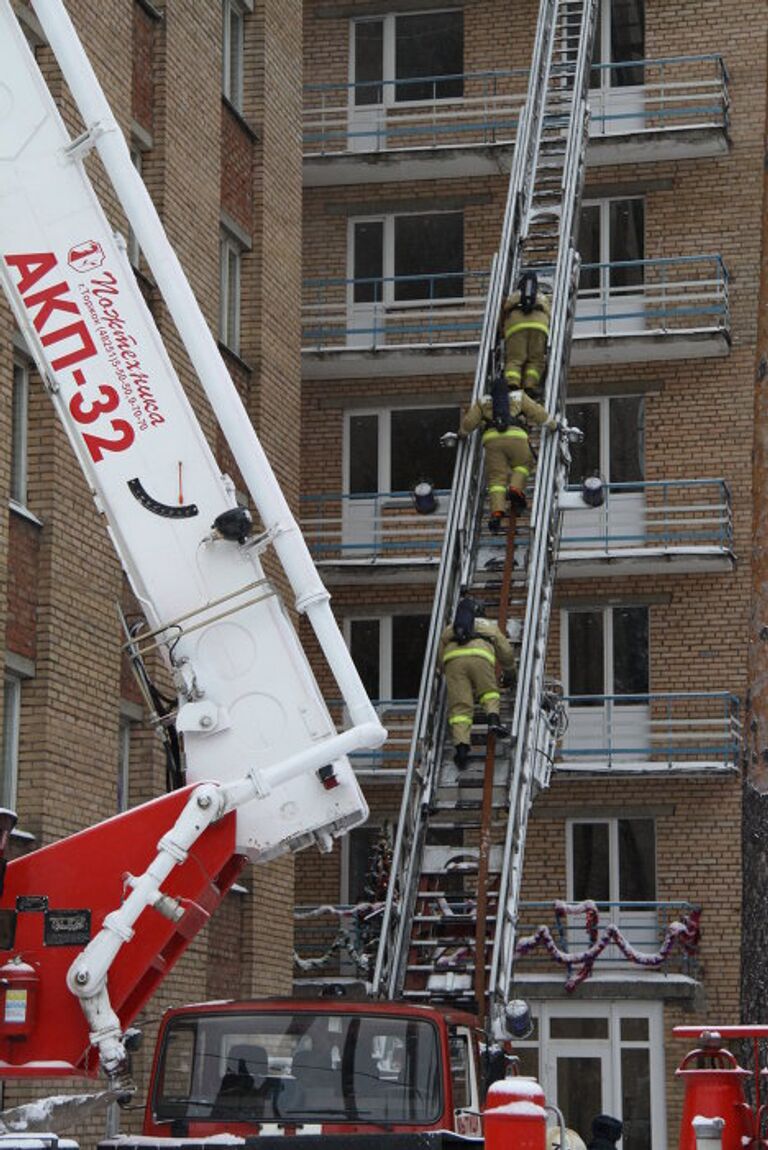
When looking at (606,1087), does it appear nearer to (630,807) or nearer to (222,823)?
(630,807)

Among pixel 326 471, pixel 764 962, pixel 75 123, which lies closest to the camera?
pixel 764 962

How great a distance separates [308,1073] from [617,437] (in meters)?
22.0

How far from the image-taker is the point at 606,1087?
30312 mm

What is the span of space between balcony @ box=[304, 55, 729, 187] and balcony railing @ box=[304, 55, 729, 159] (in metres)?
0.02

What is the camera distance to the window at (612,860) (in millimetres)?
31047

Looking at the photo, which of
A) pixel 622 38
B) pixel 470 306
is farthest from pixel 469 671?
pixel 622 38

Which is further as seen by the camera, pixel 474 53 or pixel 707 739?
pixel 474 53

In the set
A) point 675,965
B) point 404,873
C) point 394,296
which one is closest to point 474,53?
point 394,296

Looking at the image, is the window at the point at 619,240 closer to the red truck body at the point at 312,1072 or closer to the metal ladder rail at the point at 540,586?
Result: the metal ladder rail at the point at 540,586

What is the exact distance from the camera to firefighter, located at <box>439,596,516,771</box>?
1686 cm

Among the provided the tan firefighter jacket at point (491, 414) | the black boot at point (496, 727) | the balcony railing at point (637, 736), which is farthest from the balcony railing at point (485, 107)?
the black boot at point (496, 727)

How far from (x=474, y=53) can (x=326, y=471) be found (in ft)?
22.9

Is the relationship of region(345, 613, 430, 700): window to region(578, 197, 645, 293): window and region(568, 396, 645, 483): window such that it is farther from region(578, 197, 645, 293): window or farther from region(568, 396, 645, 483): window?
region(578, 197, 645, 293): window

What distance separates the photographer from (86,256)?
11.4m
